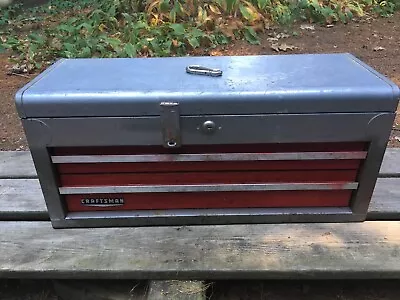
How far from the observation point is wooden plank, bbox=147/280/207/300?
46.9 inches

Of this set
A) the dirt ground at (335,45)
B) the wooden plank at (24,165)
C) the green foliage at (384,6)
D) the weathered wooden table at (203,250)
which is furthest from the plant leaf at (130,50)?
the green foliage at (384,6)

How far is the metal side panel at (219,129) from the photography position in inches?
47.5

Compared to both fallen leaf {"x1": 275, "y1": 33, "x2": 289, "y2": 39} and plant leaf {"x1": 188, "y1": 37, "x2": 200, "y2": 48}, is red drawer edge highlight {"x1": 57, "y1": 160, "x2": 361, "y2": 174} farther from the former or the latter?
fallen leaf {"x1": 275, "y1": 33, "x2": 289, "y2": 39}

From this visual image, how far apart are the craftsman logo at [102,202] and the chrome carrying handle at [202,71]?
1.51ft

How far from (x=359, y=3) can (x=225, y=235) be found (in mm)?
4402

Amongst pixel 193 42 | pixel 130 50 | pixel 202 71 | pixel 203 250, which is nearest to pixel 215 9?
pixel 193 42

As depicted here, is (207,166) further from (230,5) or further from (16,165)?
(230,5)

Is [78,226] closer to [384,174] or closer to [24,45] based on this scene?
[384,174]

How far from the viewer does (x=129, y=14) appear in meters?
4.39

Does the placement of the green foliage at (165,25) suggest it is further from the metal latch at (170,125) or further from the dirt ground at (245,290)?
the metal latch at (170,125)

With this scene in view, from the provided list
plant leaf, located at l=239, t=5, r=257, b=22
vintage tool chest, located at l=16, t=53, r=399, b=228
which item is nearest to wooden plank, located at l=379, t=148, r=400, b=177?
vintage tool chest, located at l=16, t=53, r=399, b=228

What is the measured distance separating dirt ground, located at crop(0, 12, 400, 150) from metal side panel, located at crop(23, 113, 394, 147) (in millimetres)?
1815

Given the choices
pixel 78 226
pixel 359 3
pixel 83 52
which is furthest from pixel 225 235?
pixel 359 3

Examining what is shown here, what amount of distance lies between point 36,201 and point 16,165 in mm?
333
